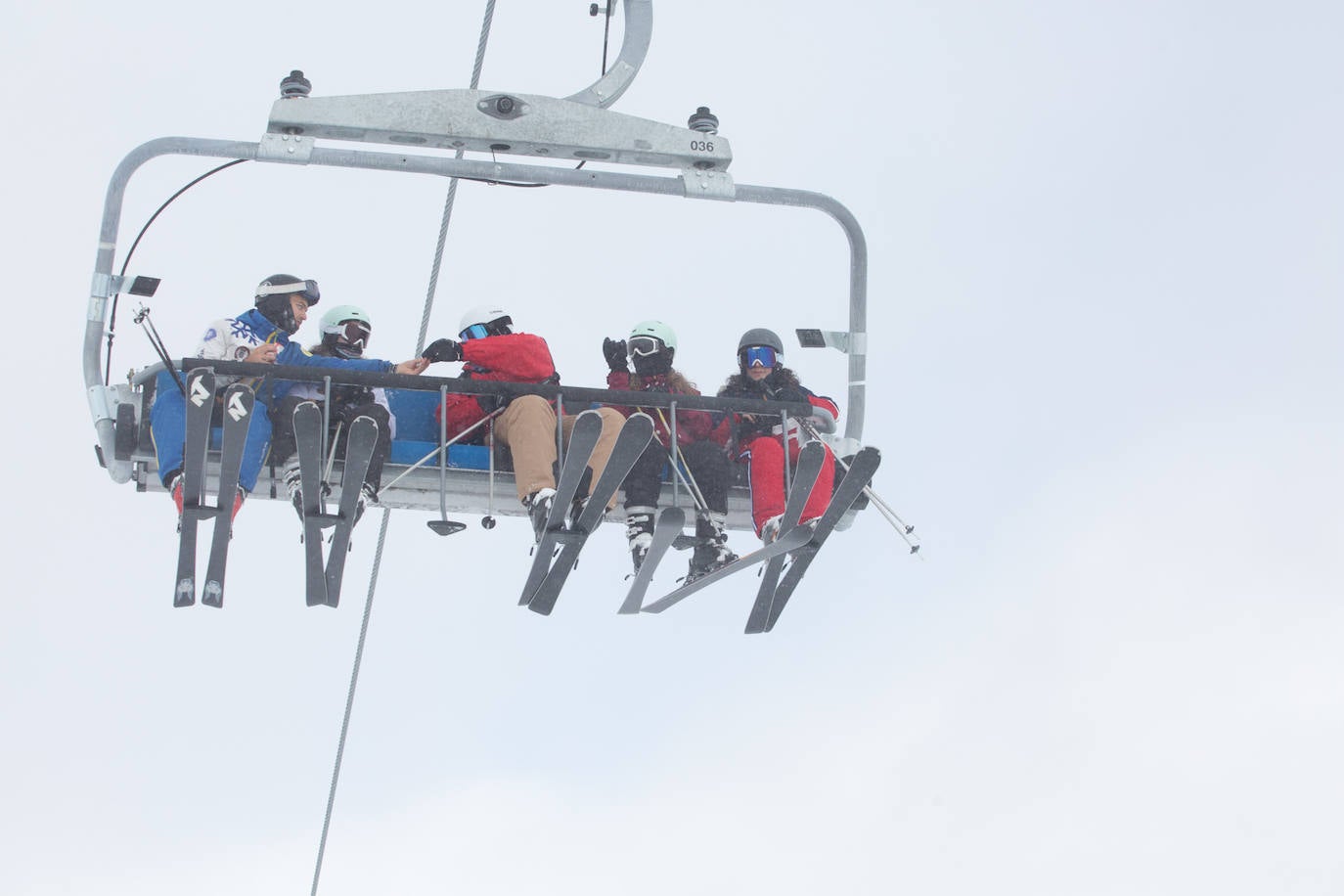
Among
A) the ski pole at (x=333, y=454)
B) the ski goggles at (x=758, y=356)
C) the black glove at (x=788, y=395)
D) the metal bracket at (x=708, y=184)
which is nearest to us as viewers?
the metal bracket at (x=708, y=184)

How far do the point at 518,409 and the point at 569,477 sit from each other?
2.19 ft

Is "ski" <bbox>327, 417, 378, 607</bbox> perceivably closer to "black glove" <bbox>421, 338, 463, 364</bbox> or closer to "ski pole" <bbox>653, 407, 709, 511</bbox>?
"black glove" <bbox>421, 338, 463, 364</bbox>

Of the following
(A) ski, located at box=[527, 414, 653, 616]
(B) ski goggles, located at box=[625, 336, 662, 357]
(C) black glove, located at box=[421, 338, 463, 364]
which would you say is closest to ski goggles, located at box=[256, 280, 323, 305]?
(C) black glove, located at box=[421, 338, 463, 364]

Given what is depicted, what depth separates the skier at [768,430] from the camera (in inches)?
347

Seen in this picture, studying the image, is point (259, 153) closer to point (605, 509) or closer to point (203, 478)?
point (203, 478)

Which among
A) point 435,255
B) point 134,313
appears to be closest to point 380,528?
point 435,255

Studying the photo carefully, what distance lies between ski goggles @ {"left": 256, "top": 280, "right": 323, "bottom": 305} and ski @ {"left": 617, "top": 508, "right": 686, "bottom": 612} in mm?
1850

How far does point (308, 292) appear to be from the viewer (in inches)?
360

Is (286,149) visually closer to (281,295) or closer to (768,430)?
(281,295)

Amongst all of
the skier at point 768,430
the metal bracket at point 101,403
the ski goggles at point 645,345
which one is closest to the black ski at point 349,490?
the metal bracket at point 101,403

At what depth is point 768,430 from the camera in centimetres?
911

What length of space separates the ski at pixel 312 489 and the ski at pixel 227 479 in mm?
209

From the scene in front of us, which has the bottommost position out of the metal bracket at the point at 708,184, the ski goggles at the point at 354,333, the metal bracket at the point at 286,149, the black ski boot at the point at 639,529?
the black ski boot at the point at 639,529

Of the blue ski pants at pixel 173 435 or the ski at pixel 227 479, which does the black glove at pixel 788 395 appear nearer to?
the blue ski pants at pixel 173 435
